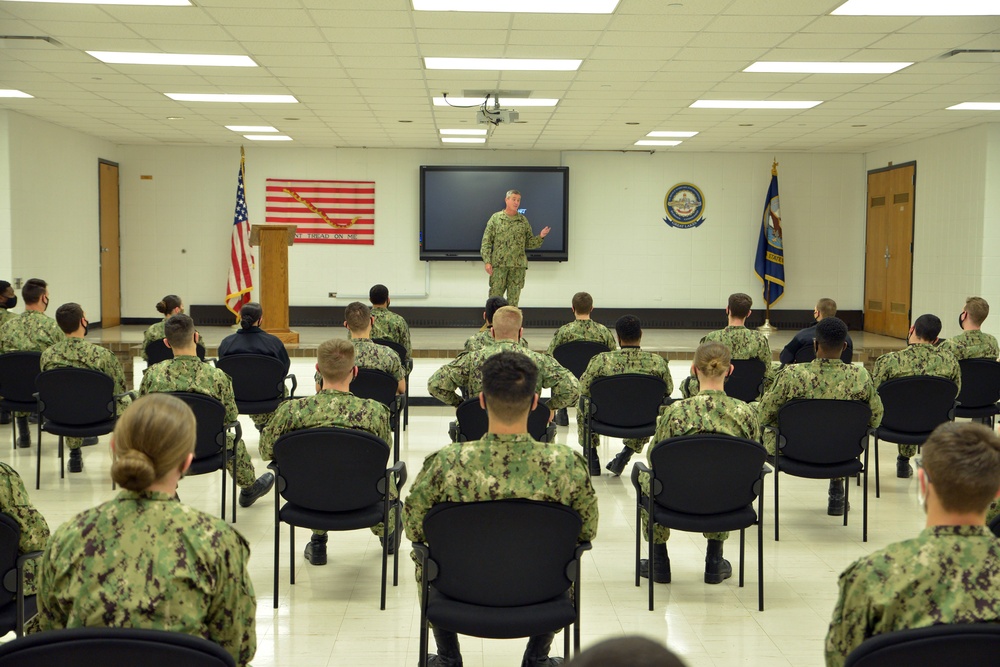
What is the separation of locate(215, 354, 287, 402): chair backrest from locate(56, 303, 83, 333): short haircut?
98 cm

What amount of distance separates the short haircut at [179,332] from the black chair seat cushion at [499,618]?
2906 millimetres

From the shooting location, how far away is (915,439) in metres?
5.57

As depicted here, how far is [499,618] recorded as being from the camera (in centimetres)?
271

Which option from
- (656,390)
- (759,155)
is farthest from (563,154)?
(656,390)

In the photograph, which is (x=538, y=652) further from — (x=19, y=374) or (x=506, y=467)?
(x=19, y=374)

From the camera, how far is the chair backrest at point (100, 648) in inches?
66.4

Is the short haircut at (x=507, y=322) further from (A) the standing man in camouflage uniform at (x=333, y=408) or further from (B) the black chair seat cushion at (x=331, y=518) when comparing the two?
(B) the black chair seat cushion at (x=331, y=518)

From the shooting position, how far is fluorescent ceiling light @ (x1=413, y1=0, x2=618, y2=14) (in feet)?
19.2

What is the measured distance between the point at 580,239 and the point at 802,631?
1119cm

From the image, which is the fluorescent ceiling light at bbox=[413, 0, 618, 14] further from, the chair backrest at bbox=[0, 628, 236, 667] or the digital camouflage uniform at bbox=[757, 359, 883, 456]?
the chair backrest at bbox=[0, 628, 236, 667]

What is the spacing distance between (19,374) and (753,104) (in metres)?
7.57

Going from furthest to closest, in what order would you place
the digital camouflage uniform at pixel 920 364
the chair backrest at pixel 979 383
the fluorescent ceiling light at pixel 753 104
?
1. the fluorescent ceiling light at pixel 753 104
2. the chair backrest at pixel 979 383
3. the digital camouflage uniform at pixel 920 364

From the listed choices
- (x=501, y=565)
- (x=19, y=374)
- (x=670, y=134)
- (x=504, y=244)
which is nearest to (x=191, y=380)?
(x=19, y=374)

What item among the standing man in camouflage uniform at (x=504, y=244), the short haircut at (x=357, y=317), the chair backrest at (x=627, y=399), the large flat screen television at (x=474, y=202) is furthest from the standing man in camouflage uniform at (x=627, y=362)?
the large flat screen television at (x=474, y=202)
